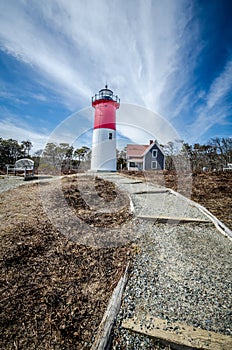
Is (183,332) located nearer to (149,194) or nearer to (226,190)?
(149,194)

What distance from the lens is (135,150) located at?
21.7m

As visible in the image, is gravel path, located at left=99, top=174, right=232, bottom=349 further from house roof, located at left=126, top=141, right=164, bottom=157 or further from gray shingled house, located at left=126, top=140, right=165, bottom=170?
house roof, located at left=126, top=141, right=164, bottom=157

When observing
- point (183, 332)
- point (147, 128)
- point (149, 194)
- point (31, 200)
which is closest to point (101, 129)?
point (147, 128)

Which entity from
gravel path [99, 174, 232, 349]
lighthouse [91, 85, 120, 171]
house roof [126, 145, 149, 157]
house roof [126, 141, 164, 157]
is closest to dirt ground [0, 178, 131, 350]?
gravel path [99, 174, 232, 349]

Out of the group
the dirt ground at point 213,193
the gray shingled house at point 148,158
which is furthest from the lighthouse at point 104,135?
the dirt ground at point 213,193

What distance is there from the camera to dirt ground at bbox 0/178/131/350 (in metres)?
1.63

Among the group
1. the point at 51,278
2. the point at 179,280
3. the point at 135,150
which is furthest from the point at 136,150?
the point at 51,278

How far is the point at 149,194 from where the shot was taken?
588 cm

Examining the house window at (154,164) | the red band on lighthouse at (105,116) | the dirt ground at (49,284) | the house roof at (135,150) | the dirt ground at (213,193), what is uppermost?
the red band on lighthouse at (105,116)

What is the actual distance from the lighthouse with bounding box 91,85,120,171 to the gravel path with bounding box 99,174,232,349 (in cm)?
1165

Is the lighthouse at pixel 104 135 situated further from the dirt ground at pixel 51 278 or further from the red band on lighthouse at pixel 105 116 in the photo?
the dirt ground at pixel 51 278

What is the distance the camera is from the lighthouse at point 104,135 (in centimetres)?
A: 1501

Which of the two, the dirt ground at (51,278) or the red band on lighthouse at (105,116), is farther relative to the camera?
the red band on lighthouse at (105,116)

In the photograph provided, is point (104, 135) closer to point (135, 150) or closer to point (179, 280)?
point (135, 150)
